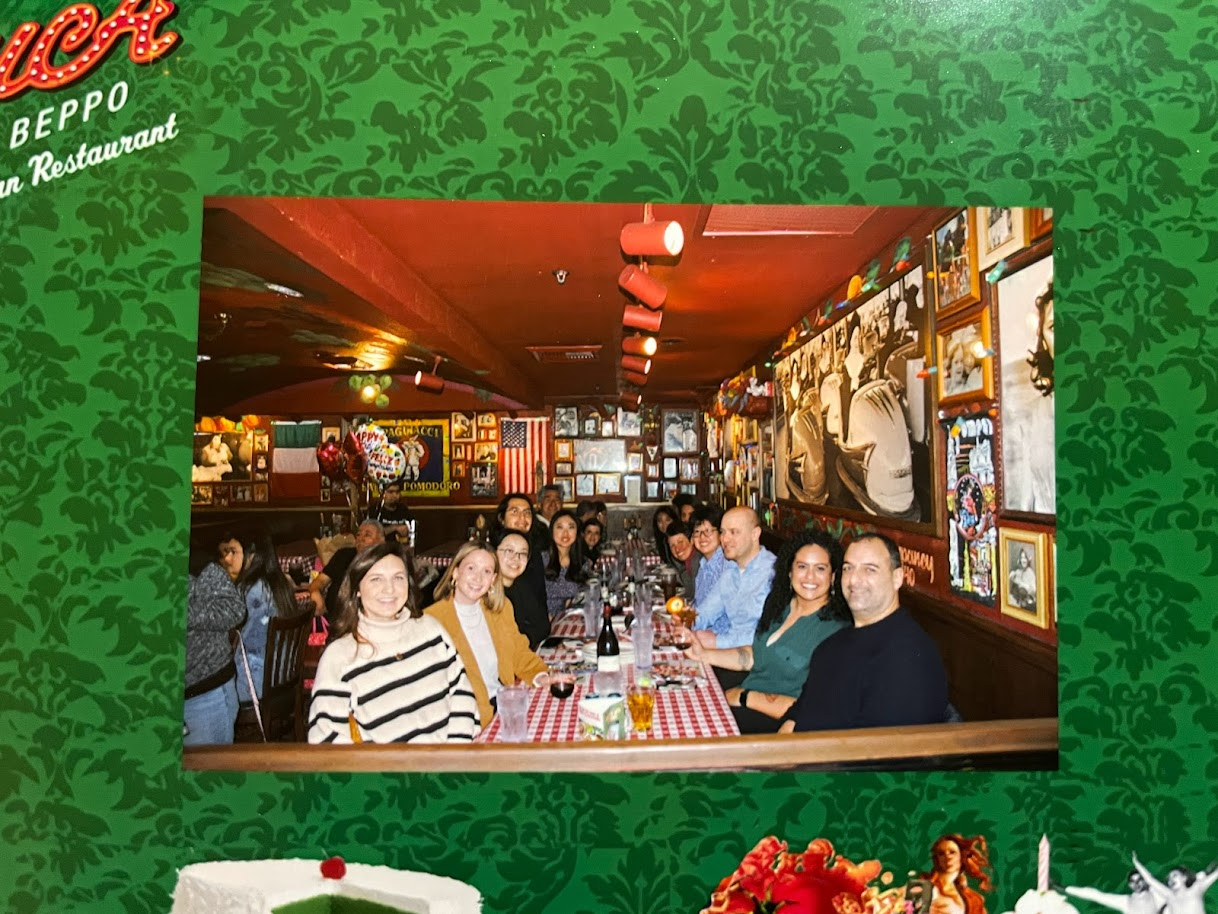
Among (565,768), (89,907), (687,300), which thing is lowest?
(89,907)

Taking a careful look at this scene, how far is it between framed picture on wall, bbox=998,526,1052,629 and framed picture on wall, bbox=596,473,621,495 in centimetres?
191

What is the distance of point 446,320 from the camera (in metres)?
3.26

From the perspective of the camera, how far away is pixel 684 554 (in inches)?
149

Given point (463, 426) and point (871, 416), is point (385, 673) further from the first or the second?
point (463, 426)

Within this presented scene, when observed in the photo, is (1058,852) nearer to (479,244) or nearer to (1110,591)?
(1110,591)

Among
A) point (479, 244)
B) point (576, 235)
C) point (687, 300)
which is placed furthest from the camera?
point (687, 300)

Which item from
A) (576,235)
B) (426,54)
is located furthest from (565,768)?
(426,54)

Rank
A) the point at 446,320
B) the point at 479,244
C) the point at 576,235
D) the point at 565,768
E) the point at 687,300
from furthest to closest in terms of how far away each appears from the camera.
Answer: the point at 446,320 → the point at 687,300 → the point at 479,244 → the point at 576,235 → the point at 565,768

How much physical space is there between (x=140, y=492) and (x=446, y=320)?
69.2 inches

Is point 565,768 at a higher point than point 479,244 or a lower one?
lower

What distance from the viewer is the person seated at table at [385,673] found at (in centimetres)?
175

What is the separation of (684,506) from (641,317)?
4.23 feet

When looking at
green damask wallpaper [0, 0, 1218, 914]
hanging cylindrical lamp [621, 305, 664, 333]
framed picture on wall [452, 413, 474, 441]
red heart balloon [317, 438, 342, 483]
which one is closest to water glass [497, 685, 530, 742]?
green damask wallpaper [0, 0, 1218, 914]

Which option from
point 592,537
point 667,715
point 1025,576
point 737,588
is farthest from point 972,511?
point 592,537
